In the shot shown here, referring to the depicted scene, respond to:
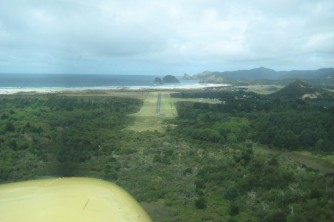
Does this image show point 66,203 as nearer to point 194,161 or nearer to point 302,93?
point 194,161

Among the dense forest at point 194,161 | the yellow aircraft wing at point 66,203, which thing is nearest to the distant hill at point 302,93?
the dense forest at point 194,161

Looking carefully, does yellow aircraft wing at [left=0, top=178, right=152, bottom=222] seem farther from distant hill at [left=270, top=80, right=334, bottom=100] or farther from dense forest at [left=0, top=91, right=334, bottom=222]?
distant hill at [left=270, top=80, right=334, bottom=100]

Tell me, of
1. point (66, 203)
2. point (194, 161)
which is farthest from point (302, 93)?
point (66, 203)

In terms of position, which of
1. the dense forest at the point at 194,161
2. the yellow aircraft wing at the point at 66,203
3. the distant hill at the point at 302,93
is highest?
the yellow aircraft wing at the point at 66,203

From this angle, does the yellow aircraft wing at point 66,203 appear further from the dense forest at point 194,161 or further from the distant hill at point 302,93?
the distant hill at point 302,93

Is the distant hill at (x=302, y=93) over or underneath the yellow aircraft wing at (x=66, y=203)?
underneath
